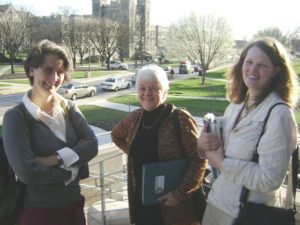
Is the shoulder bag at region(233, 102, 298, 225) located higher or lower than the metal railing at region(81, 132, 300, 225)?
higher

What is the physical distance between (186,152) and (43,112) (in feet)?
3.41

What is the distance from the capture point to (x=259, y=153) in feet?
6.51

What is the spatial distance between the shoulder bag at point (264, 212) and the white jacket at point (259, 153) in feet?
0.11

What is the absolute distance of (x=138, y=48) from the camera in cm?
5956

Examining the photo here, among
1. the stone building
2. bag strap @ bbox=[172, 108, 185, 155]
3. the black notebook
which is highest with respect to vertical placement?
the stone building

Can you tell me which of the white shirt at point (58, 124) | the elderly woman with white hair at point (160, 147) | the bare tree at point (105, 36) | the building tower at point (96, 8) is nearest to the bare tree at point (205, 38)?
the bare tree at point (105, 36)

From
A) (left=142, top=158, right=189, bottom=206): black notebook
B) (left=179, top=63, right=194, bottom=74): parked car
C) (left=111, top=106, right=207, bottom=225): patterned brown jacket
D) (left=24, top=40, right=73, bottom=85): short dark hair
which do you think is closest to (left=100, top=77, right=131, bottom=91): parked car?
(left=179, top=63, right=194, bottom=74): parked car

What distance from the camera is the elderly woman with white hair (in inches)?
105

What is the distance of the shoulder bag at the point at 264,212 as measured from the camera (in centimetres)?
202

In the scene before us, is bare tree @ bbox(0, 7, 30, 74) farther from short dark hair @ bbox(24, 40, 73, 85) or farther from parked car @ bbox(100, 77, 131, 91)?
short dark hair @ bbox(24, 40, 73, 85)

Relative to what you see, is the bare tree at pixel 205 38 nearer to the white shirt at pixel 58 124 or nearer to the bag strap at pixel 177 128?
the bag strap at pixel 177 128

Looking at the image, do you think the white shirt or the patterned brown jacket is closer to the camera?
the white shirt

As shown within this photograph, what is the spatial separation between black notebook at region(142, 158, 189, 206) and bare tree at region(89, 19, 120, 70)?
51.0m

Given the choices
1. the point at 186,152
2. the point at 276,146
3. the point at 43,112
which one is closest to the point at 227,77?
the point at 186,152
